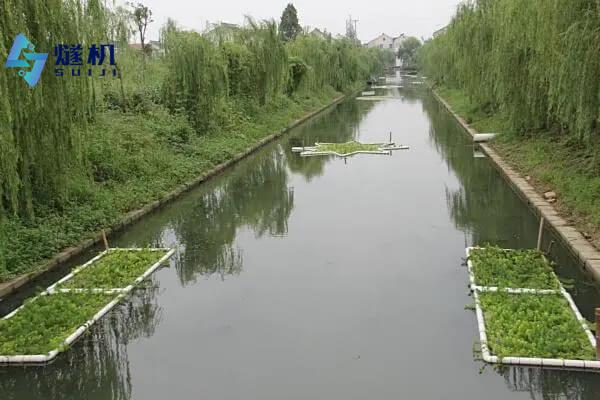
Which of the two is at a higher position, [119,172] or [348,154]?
[119,172]

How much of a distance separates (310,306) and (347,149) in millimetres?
10633

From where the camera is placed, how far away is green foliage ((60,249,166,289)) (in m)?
5.95

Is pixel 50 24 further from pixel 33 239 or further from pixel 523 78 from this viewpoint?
pixel 523 78

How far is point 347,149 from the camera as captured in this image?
1581 cm

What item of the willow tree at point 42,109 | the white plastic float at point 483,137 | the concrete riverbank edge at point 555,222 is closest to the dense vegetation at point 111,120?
the willow tree at point 42,109

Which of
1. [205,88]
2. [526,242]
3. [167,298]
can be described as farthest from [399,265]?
[205,88]

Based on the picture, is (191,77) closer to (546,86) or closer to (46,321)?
(546,86)

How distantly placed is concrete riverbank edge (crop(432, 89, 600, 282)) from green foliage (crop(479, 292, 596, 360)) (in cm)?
114

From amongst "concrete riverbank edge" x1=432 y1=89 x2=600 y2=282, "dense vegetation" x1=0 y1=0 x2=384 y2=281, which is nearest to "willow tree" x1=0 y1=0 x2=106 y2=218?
"dense vegetation" x1=0 y1=0 x2=384 y2=281

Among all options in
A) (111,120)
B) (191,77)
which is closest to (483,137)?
(191,77)

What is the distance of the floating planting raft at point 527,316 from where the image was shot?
4293 millimetres

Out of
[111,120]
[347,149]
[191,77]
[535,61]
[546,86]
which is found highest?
[191,77]

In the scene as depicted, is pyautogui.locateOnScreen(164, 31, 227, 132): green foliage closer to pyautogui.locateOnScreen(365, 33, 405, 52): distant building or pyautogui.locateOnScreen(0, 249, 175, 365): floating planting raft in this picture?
pyautogui.locateOnScreen(0, 249, 175, 365): floating planting raft

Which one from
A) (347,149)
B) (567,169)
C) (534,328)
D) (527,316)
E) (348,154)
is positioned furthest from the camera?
(347,149)
